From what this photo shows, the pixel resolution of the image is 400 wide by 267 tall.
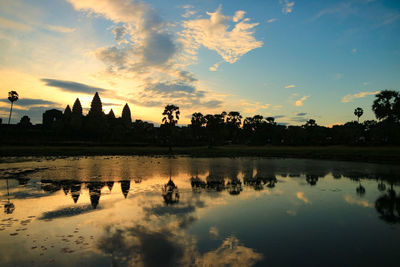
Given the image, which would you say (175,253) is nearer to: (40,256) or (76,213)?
(40,256)

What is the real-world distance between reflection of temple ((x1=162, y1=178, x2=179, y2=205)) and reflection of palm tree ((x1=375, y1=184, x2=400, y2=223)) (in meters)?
10.4

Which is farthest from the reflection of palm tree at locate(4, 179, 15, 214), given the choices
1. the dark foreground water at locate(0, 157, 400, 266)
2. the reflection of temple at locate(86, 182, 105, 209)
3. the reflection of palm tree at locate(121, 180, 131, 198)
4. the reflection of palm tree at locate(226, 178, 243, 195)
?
the reflection of palm tree at locate(226, 178, 243, 195)

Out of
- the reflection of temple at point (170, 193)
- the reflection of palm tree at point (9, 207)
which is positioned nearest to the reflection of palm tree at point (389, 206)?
the reflection of temple at point (170, 193)

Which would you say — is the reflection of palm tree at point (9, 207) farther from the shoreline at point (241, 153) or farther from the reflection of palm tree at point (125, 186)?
the shoreline at point (241, 153)

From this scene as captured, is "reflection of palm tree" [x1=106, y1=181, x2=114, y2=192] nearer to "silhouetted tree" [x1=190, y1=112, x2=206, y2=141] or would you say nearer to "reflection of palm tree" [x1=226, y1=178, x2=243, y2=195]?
"reflection of palm tree" [x1=226, y1=178, x2=243, y2=195]

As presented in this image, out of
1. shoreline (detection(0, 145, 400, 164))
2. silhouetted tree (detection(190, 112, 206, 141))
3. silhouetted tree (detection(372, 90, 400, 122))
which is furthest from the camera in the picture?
silhouetted tree (detection(190, 112, 206, 141))

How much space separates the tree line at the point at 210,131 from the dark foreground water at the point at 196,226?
52366 mm

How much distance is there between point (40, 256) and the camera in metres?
6.61

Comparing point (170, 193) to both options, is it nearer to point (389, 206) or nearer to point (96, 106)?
point (389, 206)

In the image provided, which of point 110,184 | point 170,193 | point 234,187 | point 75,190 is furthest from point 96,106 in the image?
point 234,187

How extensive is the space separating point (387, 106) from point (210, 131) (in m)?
64.8

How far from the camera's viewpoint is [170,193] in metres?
15.2

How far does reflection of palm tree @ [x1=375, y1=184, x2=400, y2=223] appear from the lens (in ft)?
34.8

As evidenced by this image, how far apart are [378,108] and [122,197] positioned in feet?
254
